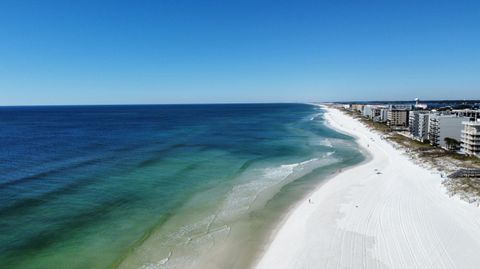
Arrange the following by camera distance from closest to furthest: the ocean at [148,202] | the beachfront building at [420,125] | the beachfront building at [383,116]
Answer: the ocean at [148,202] → the beachfront building at [420,125] → the beachfront building at [383,116]

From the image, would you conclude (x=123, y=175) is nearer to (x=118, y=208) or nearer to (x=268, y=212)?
(x=118, y=208)

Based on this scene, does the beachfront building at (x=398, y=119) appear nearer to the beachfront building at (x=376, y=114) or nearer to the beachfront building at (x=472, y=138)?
the beachfront building at (x=376, y=114)

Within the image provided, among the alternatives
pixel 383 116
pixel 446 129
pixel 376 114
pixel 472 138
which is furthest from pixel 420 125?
pixel 376 114

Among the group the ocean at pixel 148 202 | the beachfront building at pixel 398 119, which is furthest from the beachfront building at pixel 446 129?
the beachfront building at pixel 398 119

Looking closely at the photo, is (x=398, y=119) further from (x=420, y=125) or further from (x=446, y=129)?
(x=446, y=129)

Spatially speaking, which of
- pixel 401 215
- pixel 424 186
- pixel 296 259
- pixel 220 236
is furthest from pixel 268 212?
pixel 424 186

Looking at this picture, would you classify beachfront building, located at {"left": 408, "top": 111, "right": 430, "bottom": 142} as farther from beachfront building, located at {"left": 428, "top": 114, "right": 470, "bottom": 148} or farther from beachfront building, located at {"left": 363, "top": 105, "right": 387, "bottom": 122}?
beachfront building, located at {"left": 363, "top": 105, "right": 387, "bottom": 122}

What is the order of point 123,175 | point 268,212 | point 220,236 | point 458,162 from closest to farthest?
1. point 220,236
2. point 268,212
3. point 123,175
4. point 458,162
